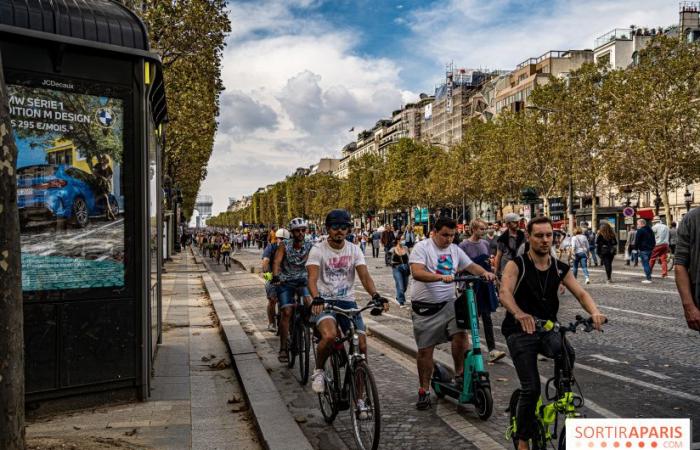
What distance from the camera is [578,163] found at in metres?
41.0

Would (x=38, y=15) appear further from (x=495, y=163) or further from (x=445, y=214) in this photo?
(x=495, y=163)

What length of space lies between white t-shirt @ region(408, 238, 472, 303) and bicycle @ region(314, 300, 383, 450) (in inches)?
31.4

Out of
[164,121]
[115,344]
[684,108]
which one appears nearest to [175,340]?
[164,121]

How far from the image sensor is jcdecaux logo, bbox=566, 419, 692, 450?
326 cm

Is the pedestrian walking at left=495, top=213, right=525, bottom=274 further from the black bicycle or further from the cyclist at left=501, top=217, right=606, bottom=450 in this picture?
the cyclist at left=501, top=217, right=606, bottom=450

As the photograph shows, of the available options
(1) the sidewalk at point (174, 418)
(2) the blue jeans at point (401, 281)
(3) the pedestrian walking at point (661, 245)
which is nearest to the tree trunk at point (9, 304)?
(1) the sidewalk at point (174, 418)

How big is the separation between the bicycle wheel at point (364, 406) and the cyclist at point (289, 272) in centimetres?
343

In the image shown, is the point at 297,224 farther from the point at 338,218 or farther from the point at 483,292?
the point at 338,218

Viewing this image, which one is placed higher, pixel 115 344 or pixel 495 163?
pixel 495 163

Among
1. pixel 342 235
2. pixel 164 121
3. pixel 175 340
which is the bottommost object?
pixel 175 340

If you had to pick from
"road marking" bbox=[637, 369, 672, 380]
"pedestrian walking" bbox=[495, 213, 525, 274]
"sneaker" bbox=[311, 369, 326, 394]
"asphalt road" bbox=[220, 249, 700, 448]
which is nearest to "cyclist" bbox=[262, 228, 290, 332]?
"asphalt road" bbox=[220, 249, 700, 448]

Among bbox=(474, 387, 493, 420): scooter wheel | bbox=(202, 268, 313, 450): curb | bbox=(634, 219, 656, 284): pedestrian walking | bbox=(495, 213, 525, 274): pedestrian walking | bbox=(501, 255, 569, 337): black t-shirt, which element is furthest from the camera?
bbox=(634, 219, 656, 284): pedestrian walking

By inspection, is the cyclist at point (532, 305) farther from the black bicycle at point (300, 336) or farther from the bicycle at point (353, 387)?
the black bicycle at point (300, 336)

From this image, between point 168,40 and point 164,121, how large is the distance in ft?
46.8
